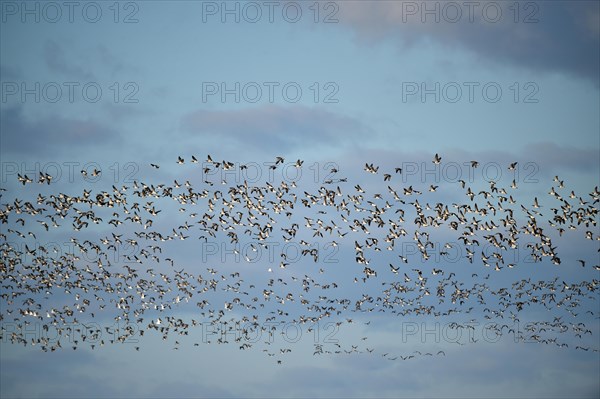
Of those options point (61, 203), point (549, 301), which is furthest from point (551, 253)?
point (61, 203)

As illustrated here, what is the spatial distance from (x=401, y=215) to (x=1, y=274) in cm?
3562

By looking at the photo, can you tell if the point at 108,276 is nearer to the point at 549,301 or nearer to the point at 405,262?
the point at 405,262

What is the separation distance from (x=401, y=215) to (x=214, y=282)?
1796cm

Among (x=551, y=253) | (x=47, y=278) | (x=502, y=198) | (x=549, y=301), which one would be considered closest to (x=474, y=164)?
(x=502, y=198)

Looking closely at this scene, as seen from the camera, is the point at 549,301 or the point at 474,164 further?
the point at 549,301

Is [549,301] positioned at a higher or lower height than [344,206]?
lower

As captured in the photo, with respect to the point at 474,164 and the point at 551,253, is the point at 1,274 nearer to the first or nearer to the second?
the point at 474,164

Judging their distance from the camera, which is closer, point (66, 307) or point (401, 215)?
point (401, 215)

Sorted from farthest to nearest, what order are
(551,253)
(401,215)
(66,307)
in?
(66,307), (401,215), (551,253)

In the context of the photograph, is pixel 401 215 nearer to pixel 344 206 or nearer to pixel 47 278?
pixel 344 206

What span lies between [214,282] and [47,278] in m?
14.8

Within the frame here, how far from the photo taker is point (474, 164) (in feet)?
258

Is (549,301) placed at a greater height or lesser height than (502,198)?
→ lesser

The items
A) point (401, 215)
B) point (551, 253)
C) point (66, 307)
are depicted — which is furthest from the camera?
point (66, 307)
